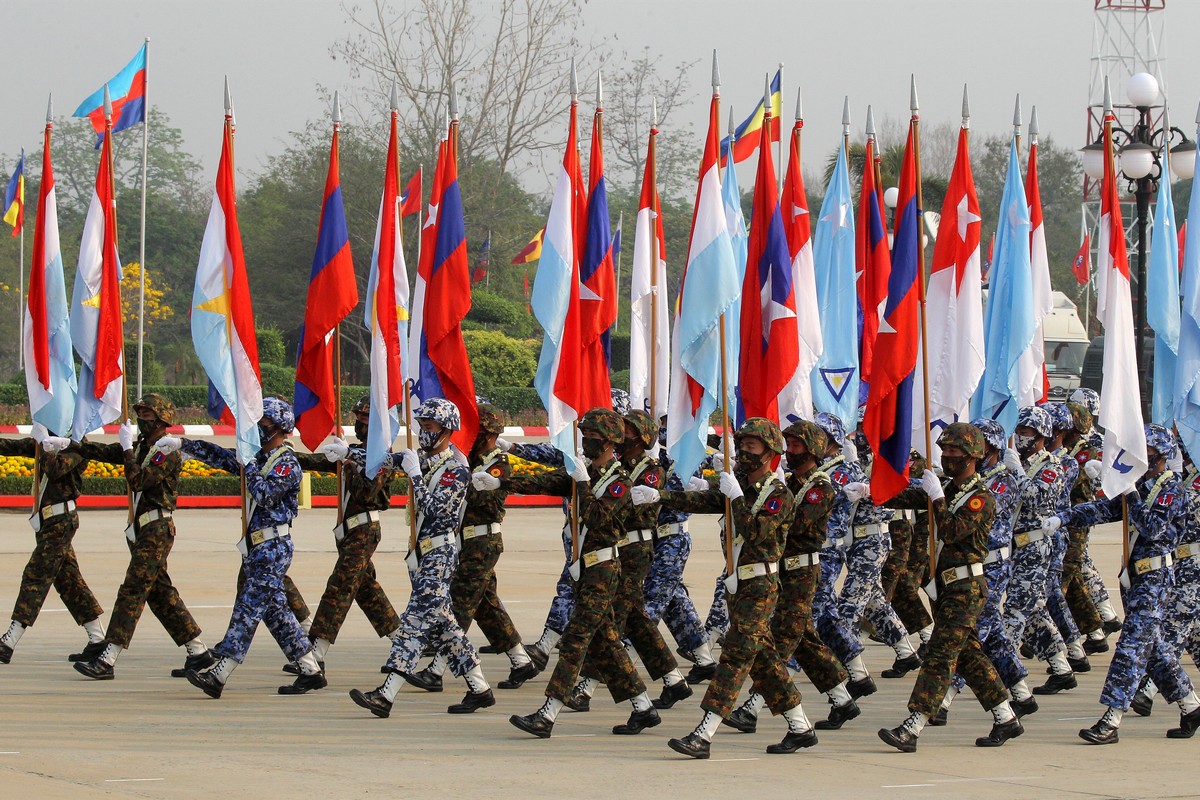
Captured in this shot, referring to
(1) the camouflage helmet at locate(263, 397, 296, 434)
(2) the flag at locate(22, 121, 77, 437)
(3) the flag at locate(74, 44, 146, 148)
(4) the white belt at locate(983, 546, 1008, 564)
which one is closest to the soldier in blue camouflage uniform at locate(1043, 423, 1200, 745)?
(4) the white belt at locate(983, 546, 1008, 564)

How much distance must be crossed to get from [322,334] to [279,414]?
99 cm

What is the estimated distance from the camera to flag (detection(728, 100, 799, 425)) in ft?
33.8

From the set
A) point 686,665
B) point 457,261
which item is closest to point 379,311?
point 457,261

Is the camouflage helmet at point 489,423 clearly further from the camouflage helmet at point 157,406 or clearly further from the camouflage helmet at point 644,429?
the camouflage helmet at point 157,406

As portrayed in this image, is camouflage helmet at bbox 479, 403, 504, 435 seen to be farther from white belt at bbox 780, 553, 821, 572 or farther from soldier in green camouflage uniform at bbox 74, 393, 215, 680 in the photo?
white belt at bbox 780, 553, 821, 572

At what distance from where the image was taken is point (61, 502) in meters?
11.5

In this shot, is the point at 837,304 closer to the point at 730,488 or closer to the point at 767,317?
the point at 767,317

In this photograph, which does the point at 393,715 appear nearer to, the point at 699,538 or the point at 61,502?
the point at 61,502

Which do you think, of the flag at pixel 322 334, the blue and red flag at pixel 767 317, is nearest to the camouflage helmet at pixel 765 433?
the blue and red flag at pixel 767 317

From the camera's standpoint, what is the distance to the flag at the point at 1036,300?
13344 mm

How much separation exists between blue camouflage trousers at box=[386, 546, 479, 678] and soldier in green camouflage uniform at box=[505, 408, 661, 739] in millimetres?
818

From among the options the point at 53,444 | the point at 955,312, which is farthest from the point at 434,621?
the point at 955,312

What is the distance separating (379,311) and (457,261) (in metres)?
0.68

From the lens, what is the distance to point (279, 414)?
10.9 metres
